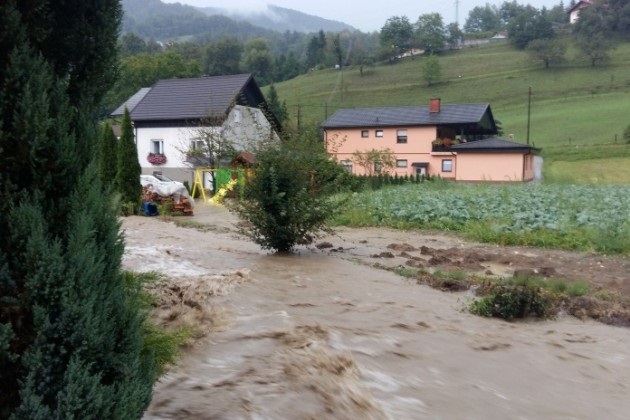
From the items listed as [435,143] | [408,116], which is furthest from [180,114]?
[408,116]

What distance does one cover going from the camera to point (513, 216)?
60.1ft

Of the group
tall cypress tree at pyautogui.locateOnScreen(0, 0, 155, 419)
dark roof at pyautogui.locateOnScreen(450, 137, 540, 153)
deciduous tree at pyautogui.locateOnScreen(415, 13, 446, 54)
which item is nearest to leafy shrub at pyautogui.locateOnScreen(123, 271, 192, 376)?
tall cypress tree at pyautogui.locateOnScreen(0, 0, 155, 419)

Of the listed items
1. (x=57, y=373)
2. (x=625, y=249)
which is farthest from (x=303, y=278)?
(x=625, y=249)

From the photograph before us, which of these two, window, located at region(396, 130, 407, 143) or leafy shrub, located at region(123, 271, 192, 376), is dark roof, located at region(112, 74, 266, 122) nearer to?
window, located at region(396, 130, 407, 143)

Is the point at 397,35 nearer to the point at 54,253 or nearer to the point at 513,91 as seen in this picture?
the point at 513,91

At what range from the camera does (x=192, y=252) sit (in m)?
11.3

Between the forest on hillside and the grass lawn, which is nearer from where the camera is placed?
the grass lawn

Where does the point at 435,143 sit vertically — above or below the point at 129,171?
above

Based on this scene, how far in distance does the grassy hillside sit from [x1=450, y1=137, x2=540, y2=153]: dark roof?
11.5 metres

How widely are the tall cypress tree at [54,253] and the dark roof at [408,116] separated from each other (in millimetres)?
49787

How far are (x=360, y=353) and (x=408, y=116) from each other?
49.9m

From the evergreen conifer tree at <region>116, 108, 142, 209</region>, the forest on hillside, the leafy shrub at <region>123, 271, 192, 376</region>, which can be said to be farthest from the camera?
the forest on hillside

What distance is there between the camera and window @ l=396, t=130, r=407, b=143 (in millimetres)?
53031

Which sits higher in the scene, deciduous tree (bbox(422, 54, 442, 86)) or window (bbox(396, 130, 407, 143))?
deciduous tree (bbox(422, 54, 442, 86))
